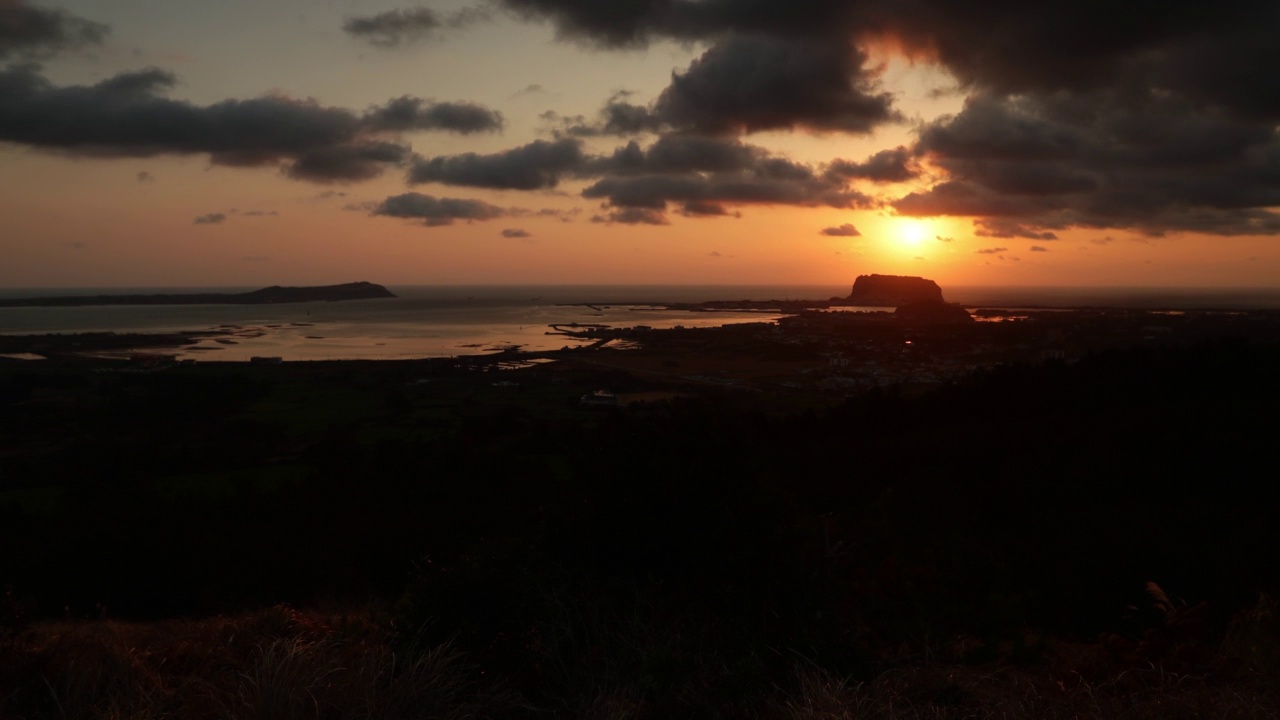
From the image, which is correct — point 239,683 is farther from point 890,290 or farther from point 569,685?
point 890,290

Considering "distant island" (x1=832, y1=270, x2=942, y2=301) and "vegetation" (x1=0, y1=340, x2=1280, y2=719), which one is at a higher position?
"distant island" (x1=832, y1=270, x2=942, y2=301)

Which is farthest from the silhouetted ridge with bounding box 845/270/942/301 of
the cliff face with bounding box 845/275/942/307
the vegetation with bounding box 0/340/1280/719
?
the vegetation with bounding box 0/340/1280/719

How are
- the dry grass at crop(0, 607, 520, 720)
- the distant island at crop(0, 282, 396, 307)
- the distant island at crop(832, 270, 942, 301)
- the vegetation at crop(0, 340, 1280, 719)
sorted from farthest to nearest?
the distant island at crop(0, 282, 396, 307) < the distant island at crop(832, 270, 942, 301) < the vegetation at crop(0, 340, 1280, 719) < the dry grass at crop(0, 607, 520, 720)

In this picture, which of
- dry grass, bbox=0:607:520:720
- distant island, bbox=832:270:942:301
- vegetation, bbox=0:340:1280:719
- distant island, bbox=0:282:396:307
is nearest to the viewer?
dry grass, bbox=0:607:520:720

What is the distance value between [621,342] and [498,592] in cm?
5009

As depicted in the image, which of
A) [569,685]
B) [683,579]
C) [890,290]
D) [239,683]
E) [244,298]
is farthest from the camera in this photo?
[244,298]

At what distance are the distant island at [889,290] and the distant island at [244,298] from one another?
3989 inches

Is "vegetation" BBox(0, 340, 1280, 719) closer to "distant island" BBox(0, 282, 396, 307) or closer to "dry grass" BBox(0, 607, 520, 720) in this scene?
"dry grass" BBox(0, 607, 520, 720)

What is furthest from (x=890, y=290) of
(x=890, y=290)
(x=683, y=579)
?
(x=683, y=579)

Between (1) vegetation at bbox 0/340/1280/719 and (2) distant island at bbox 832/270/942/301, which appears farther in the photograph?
(2) distant island at bbox 832/270/942/301

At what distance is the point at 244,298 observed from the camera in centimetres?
15125

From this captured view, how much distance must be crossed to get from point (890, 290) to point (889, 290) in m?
0.15

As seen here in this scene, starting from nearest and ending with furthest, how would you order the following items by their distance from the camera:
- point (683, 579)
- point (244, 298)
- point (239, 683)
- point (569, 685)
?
point (239, 683) → point (569, 685) → point (683, 579) → point (244, 298)

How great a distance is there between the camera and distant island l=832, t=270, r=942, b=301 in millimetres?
105875
